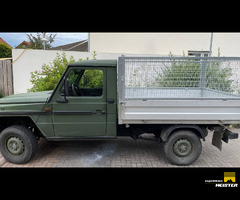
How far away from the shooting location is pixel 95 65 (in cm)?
324

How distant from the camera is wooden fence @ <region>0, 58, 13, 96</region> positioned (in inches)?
275

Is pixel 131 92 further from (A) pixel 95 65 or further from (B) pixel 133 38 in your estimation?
(B) pixel 133 38

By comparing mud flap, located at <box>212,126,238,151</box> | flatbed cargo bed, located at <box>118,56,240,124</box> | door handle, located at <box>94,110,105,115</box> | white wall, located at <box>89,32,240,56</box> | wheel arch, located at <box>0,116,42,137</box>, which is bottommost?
mud flap, located at <box>212,126,238,151</box>

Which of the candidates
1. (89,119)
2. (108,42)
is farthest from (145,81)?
(108,42)

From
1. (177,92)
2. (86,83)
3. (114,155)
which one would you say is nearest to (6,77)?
(86,83)

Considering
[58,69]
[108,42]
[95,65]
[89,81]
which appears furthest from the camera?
[108,42]

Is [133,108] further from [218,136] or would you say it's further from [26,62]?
[26,62]

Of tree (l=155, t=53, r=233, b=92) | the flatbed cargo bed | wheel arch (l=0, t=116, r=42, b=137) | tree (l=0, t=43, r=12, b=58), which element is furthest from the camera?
tree (l=0, t=43, r=12, b=58)

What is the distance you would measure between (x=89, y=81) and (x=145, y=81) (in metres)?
1.38

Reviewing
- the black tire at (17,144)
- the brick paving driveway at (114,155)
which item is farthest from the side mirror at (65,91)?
the brick paving driveway at (114,155)

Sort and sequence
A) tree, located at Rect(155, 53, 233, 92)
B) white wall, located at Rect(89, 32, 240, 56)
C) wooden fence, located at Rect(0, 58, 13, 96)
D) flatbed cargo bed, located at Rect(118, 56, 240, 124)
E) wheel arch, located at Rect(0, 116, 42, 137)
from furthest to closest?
white wall, located at Rect(89, 32, 240, 56) → wooden fence, located at Rect(0, 58, 13, 96) → wheel arch, located at Rect(0, 116, 42, 137) → tree, located at Rect(155, 53, 233, 92) → flatbed cargo bed, located at Rect(118, 56, 240, 124)

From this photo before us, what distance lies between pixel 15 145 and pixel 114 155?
198cm

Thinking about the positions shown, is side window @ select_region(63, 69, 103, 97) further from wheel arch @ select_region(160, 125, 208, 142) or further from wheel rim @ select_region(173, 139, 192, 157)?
wheel rim @ select_region(173, 139, 192, 157)

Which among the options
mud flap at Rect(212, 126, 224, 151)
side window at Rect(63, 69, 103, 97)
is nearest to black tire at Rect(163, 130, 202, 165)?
mud flap at Rect(212, 126, 224, 151)
